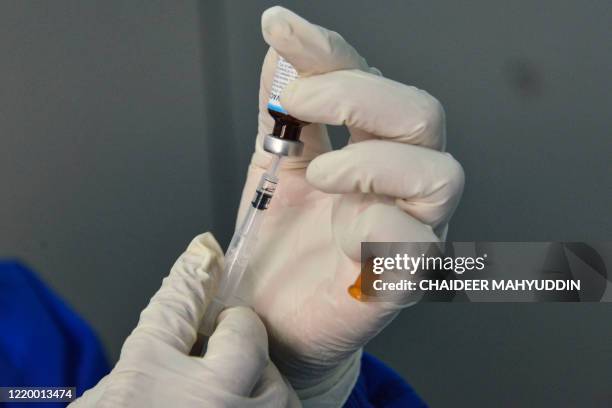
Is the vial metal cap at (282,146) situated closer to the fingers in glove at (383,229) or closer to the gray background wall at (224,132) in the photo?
the fingers in glove at (383,229)

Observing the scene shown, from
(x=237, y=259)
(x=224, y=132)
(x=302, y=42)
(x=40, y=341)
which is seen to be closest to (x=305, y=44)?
(x=302, y=42)

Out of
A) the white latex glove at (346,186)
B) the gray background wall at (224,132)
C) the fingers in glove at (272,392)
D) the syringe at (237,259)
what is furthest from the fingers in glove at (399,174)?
the gray background wall at (224,132)

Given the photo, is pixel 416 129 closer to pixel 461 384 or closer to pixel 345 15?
pixel 345 15

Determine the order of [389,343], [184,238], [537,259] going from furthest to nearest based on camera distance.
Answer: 1. [389,343]
2. [184,238]
3. [537,259]

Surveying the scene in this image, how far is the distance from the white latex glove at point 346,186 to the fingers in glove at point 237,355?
83 mm

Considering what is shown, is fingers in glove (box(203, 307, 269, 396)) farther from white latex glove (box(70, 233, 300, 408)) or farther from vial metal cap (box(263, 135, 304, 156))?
vial metal cap (box(263, 135, 304, 156))

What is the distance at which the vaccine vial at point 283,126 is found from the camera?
704mm

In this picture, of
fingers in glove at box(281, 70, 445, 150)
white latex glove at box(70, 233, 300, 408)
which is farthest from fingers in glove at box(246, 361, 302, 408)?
fingers in glove at box(281, 70, 445, 150)

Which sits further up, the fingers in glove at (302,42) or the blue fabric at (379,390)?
the fingers in glove at (302,42)

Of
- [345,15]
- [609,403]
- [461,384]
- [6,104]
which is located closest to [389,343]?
[461,384]

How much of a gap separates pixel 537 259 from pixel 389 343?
0.47 meters

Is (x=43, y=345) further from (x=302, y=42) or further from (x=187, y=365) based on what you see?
(x=302, y=42)

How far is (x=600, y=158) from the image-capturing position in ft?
3.69

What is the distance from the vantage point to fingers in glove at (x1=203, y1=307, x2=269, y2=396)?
670 mm
